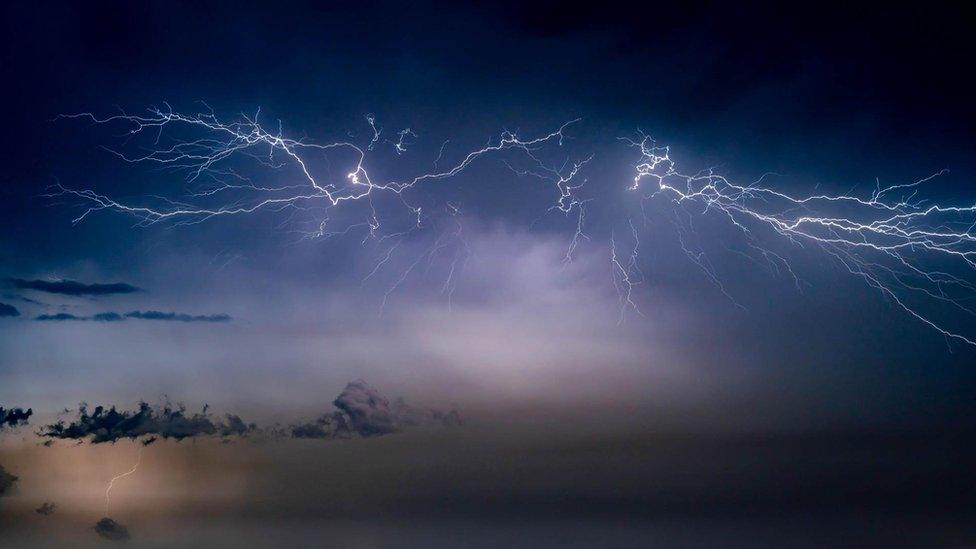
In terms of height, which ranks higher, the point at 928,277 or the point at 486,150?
the point at 486,150

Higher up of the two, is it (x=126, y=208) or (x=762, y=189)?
(x=762, y=189)

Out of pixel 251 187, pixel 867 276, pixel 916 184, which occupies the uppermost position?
pixel 916 184

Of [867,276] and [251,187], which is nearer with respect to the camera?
[251,187]

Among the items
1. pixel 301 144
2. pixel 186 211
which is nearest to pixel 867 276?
pixel 301 144

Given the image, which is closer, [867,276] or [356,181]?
[356,181]

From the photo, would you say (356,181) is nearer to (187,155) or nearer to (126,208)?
(187,155)

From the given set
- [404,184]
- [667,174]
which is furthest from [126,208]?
[667,174]

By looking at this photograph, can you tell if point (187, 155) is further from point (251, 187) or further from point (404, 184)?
point (404, 184)
